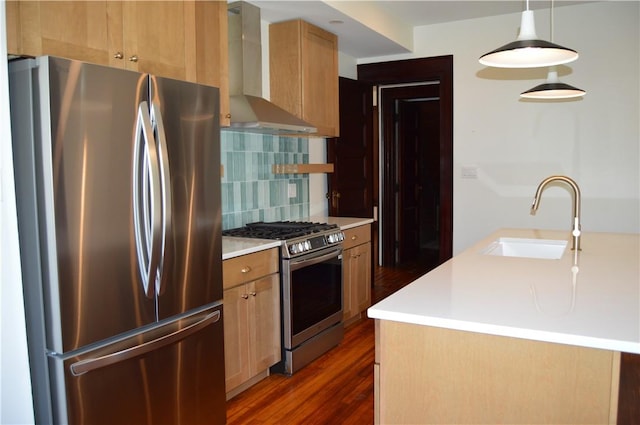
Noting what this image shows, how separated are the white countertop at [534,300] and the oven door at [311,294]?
1.16m

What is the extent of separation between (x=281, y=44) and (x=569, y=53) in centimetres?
233

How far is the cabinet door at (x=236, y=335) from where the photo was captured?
9.09 feet

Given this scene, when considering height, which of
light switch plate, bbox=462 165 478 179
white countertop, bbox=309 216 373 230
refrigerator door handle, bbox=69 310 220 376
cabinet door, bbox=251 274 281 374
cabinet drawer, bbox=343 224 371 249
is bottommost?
cabinet door, bbox=251 274 281 374

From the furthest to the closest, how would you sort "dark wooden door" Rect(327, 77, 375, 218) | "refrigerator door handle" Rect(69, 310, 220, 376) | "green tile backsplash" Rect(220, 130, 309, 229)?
"dark wooden door" Rect(327, 77, 375, 218)
"green tile backsplash" Rect(220, 130, 309, 229)
"refrigerator door handle" Rect(69, 310, 220, 376)

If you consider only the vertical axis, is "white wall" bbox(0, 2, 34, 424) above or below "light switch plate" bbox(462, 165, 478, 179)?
below

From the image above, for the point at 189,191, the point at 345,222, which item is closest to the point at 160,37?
the point at 189,191

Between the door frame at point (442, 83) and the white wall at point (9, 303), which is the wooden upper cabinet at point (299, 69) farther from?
the white wall at point (9, 303)

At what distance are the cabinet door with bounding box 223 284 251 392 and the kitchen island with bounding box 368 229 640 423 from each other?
1237 millimetres

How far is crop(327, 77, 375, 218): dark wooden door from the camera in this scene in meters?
4.77

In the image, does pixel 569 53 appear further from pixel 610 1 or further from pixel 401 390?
pixel 610 1

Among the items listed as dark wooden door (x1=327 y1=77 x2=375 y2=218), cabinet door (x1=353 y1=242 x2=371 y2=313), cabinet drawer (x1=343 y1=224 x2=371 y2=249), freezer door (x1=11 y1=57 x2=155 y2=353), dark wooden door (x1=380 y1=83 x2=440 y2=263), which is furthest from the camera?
dark wooden door (x1=380 y1=83 x2=440 y2=263)

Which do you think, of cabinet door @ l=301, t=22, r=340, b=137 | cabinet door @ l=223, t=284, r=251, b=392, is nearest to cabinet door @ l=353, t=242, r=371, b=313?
cabinet door @ l=301, t=22, r=340, b=137

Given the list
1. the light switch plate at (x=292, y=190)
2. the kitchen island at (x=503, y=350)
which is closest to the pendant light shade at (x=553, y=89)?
the kitchen island at (x=503, y=350)

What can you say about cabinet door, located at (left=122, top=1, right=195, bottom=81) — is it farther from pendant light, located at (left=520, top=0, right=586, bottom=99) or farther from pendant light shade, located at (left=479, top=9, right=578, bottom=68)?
Result: pendant light, located at (left=520, top=0, right=586, bottom=99)
